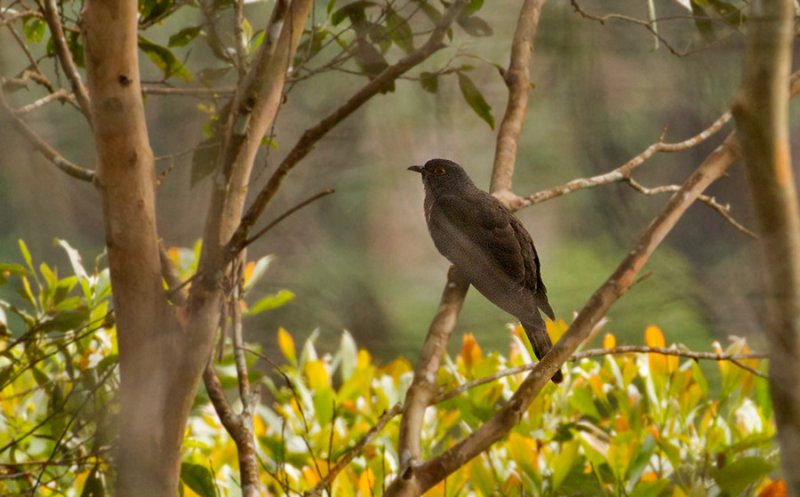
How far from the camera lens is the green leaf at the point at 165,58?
0.87 metres

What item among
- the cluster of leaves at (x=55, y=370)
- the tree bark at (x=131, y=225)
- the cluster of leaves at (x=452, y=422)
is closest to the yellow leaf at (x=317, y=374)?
the cluster of leaves at (x=452, y=422)

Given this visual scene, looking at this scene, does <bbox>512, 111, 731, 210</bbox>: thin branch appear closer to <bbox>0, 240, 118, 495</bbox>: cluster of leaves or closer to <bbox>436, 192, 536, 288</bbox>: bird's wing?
<bbox>436, 192, 536, 288</bbox>: bird's wing

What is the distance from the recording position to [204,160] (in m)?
0.75

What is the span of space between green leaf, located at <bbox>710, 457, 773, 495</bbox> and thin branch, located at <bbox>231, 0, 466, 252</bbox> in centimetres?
58

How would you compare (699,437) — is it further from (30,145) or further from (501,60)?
(30,145)

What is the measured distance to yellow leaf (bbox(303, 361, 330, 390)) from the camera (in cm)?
111

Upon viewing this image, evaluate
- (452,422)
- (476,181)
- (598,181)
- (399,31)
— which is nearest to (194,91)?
(399,31)

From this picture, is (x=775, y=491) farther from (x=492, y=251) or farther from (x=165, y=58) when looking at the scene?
(x=165, y=58)

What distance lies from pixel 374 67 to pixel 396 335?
0.72 metres

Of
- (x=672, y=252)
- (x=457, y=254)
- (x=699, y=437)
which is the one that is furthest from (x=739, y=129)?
(x=699, y=437)

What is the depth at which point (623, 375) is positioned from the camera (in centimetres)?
101

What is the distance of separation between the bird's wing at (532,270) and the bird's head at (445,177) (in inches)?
3.3

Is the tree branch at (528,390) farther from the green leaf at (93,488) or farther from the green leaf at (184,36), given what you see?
the green leaf at (184,36)

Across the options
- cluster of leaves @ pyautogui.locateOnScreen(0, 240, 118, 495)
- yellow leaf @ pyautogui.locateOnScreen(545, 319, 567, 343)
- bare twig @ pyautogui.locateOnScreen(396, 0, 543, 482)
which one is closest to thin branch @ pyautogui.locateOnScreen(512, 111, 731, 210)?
bare twig @ pyautogui.locateOnScreen(396, 0, 543, 482)
